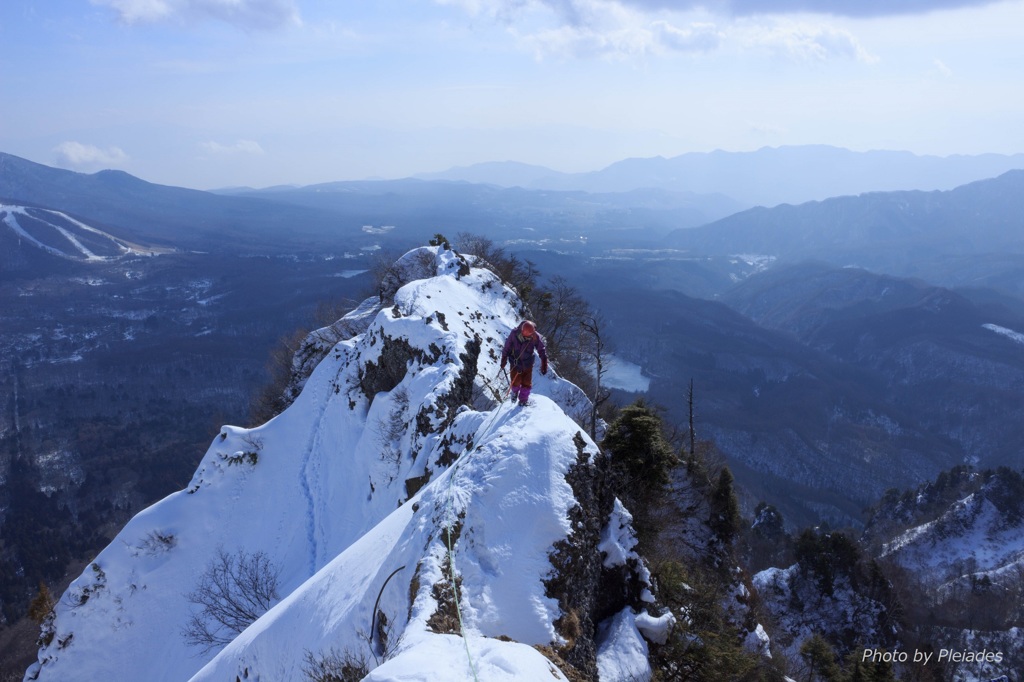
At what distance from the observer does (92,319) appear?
161875 mm

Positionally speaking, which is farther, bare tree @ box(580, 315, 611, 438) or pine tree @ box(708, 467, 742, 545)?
pine tree @ box(708, 467, 742, 545)

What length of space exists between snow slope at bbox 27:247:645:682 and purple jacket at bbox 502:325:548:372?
1.03m

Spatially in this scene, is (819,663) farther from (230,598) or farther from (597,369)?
(230,598)

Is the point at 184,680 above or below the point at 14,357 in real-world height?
above

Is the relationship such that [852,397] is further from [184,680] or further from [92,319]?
[92,319]

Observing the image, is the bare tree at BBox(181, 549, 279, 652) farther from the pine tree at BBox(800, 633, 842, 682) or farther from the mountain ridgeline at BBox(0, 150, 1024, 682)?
the pine tree at BBox(800, 633, 842, 682)

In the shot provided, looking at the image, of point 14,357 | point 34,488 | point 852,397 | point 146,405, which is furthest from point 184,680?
point 14,357

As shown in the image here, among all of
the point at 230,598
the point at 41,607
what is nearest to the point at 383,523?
the point at 230,598

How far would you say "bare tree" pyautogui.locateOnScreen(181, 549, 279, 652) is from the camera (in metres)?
19.8

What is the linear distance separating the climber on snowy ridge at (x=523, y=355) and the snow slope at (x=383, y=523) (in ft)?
1.72

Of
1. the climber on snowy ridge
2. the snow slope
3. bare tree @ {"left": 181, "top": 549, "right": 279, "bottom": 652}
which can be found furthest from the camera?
bare tree @ {"left": 181, "top": 549, "right": 279, "bottom": 652}

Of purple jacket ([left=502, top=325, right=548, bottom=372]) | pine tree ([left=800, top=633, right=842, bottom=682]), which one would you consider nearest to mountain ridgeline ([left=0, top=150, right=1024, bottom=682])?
pine tree ([left=800, top=633, right=842, bottom=682])

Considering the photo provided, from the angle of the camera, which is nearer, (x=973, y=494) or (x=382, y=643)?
(x=382, y=643)

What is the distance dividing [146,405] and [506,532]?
126 metres
